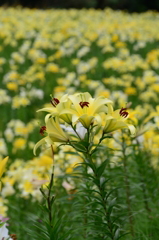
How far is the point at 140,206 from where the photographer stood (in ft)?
6.68

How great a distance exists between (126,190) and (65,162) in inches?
22.4

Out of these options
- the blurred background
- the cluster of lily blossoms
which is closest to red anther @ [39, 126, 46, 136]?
the cluster of lily blossoms

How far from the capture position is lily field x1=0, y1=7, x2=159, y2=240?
1.10 m

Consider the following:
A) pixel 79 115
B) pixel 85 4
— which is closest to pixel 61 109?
pixel 79 115

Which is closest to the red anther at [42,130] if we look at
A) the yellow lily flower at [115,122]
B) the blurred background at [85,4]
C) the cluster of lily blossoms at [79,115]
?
the cluster of lily blossoms at [79,115]

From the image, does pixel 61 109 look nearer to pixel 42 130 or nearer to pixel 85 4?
pixel 42 130

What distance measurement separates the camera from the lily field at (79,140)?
110 centimetres

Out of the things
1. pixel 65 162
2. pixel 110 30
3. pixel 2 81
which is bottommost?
pixel 65 162

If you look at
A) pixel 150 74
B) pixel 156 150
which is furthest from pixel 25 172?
pixel 150 74

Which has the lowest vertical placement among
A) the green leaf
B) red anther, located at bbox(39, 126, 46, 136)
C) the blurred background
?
the green leaf

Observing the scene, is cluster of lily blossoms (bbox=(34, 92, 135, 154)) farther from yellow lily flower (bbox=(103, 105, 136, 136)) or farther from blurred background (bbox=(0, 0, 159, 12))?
blurred background (bbox=(0, 0, 159, 12))

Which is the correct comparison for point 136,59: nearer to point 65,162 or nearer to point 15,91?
point 15,91

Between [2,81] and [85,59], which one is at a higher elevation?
[85,59]

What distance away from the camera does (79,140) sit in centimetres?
114
